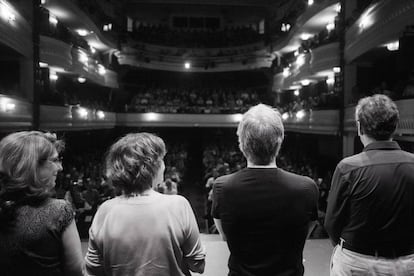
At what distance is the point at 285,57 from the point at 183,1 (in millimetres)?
6854

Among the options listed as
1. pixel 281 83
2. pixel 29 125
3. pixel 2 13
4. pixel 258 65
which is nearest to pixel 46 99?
pixel 29 125

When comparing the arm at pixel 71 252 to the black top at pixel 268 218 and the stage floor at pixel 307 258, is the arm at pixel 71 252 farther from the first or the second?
the stage floor at pixel 307 258

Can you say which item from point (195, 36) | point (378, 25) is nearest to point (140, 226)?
point (378, 25)

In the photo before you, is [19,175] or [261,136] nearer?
[19,175]

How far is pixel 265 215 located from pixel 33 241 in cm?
91

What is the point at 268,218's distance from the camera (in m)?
1.58

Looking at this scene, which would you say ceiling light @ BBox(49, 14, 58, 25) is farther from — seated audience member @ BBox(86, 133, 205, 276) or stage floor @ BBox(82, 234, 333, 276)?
seated audience member @ BBox(86, 133, 205, 276)

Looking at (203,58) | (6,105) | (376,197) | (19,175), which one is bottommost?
(376,197)

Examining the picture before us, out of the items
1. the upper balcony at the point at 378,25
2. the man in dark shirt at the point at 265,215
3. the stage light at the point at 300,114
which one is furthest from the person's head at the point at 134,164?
the stage light at the point at 300,114

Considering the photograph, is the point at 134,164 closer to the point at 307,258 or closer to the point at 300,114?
the point at 307,258

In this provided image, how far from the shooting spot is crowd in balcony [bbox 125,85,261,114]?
769 inches

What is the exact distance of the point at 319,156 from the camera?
49.0 feet

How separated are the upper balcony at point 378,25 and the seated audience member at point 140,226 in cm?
656

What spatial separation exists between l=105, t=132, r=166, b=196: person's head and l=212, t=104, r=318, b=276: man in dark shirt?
0.31m
